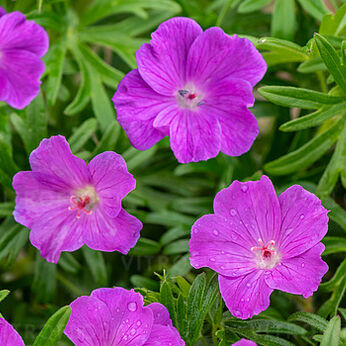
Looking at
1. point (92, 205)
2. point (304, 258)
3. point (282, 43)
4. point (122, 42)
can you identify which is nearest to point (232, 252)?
point (304, 258)

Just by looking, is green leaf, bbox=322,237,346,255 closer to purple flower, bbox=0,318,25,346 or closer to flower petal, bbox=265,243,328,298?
flower petal, bbox=265,243,328,298

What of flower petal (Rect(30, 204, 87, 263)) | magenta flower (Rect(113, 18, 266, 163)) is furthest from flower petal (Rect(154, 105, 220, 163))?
flower petal (Rect(30, 204, 87, 263))

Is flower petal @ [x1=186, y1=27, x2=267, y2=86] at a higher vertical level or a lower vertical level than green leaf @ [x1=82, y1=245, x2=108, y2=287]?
higher

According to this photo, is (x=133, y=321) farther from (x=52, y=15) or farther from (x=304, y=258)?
(x=52, y=15)

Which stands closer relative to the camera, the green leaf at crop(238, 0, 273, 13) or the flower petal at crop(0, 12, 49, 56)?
the flower petal at crop(0, 12, 49, 56)

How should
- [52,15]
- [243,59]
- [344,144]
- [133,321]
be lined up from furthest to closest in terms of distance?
1. [52,15]
2. [344,144]
3. [243,59]
4. [133,321]

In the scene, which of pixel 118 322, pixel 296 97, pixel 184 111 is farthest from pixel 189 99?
pixel 118 322

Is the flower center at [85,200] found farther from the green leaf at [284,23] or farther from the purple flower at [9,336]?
the green leaf at [284,23]
